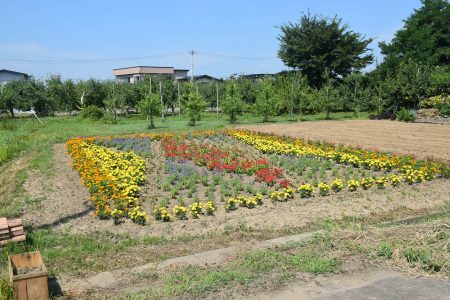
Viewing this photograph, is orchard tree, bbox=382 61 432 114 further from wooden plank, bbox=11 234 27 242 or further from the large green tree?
wooden plank, bbox=11 234 27 242

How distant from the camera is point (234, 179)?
984 centimetres

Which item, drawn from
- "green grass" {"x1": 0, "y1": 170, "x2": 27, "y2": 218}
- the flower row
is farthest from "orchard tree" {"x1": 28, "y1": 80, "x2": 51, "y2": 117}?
"green grass" {"x1": 0, "y1": 170, "x2": 27, "y2": 218}

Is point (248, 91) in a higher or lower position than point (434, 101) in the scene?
higher

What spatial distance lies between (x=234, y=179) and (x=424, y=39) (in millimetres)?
35399

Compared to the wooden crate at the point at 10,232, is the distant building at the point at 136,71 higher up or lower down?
higher up

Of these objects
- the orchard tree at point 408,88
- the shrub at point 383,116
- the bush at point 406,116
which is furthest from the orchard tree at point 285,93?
the bush at point 406,116

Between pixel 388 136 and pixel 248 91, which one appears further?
pixel 248 91

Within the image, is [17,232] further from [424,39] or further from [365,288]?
[424,39]

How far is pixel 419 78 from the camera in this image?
1009 inches

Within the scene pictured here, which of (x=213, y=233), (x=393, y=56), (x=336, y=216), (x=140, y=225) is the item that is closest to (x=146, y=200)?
(x=140, y=225)

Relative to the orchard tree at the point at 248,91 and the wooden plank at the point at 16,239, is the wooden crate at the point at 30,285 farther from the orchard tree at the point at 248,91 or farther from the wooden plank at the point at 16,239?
the orchard tree at the point at 248,91

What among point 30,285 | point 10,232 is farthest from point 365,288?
point 10,232

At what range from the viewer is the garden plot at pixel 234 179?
24.5ft

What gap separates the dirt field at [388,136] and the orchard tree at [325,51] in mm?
16437
